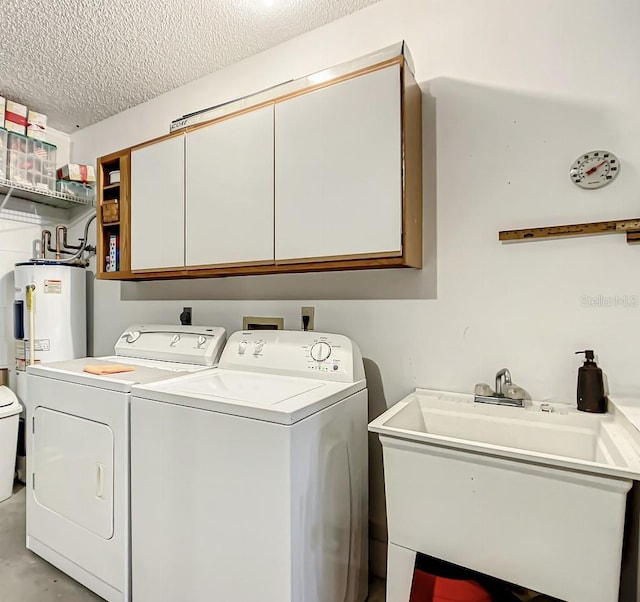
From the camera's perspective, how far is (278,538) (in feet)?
3.85

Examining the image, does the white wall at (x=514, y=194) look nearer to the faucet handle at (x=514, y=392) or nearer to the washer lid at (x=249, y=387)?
the faucet handle at (x=514, y=392)

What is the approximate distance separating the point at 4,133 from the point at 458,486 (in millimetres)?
3214

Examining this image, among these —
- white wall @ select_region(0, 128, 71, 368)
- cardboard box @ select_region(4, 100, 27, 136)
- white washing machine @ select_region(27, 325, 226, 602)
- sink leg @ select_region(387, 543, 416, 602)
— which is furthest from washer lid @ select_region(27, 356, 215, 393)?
cardboard box @ select_region(4, 100, 27, 136)

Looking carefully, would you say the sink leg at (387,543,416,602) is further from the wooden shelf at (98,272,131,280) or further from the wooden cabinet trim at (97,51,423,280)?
the wooden shelf at (98,272,131,280)

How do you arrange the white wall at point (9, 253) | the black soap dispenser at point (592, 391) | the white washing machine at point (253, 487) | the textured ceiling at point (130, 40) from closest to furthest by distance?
the white washing machine at point (253, 487) < the black soap dispenser at point (592, 391) < the textured ceiling at point (130, 40) < the white wall at point (9, 253)

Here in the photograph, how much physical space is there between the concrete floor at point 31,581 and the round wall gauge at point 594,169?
1839 millimetres

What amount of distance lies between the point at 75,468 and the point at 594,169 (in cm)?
233

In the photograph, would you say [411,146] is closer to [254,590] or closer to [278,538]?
[278,538]

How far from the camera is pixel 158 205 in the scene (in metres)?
2.10

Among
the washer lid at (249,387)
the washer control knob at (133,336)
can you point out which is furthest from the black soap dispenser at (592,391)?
the washer control knob at (133,336)

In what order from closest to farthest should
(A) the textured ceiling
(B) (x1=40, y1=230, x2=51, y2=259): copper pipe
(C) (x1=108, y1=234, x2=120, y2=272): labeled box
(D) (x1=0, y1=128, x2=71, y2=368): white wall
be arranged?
(A) the textured ceiling → (C) (x1=108, y1=234, x2=120, y2=272): labeled box → (D) (x1=0, y1=128, x2=71, y2=368): white wall → (B) (x1=40, y1=230, x2=51, y2=259): copper pipe

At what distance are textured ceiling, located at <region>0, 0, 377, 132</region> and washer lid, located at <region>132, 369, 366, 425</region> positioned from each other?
1692 millimetres

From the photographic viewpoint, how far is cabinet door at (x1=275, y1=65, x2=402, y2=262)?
147 centimetres

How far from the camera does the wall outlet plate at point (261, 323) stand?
2.04 meters
